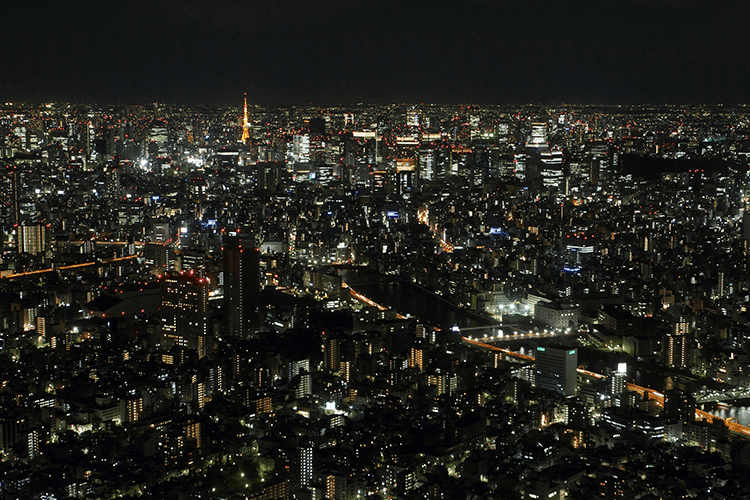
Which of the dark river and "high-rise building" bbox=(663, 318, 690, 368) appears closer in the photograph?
"high-rise building" bbox=(663, 318, 690, 368)

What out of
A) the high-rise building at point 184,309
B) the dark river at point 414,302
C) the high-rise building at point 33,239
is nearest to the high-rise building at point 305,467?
the high-rise building at point 184,309

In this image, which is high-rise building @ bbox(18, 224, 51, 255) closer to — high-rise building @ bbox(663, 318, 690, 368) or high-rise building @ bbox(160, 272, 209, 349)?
high-rise building @ bbox(160, 272, 209, 349)

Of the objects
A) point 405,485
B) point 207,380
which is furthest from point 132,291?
point 405,485

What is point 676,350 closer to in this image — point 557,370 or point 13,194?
point 557,370

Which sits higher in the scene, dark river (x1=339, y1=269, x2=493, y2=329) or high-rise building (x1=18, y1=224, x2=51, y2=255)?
high-rise building (x1=18, y1=224, x2=51, y2=255)

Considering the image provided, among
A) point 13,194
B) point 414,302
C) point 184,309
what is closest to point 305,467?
point 184,309

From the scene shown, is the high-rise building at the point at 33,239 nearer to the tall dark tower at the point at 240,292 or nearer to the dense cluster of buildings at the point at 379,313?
the dense cluster of buildings at the point at 379,313

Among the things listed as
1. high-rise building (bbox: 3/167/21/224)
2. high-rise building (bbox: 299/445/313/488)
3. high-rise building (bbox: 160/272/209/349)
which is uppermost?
high-rise building (bbox: 3/167/21/224)

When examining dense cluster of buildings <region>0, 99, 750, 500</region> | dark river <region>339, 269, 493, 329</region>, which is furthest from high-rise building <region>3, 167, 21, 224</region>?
dark river <region>339, 269, 493, 329</region>
